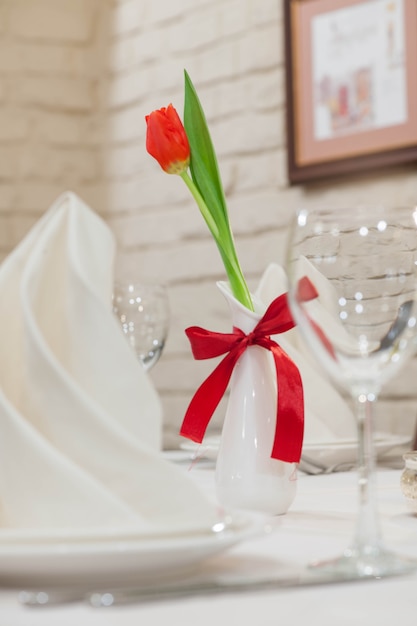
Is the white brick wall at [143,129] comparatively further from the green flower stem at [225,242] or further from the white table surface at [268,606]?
the white table surface at [268,606]

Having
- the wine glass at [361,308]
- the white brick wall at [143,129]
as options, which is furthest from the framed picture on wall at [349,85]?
the wine glass at [361,308]

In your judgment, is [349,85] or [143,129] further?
[143,129]

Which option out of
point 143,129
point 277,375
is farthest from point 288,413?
point 143,129

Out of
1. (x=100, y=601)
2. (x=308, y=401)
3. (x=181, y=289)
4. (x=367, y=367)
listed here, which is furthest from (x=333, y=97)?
(x=100, y=601)

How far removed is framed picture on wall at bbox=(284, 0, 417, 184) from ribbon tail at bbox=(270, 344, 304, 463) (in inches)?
52.7

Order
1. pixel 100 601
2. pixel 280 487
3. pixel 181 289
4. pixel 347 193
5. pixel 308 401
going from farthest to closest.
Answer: pixel 181 289 < pixel 347 193 < pixel 308 401 < pixel 280 487 < pixel 100 601

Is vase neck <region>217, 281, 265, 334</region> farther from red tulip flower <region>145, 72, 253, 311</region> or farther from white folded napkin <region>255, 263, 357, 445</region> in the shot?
white folded napkin <region>255, 263, 357, 445</region>

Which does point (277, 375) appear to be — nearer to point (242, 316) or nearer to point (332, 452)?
point (242, 316)

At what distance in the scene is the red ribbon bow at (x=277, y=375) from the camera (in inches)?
28.5

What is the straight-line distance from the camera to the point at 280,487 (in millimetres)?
722

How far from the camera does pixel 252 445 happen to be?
73 cm

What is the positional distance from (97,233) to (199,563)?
0.20 m

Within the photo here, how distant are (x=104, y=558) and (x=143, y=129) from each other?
234cm

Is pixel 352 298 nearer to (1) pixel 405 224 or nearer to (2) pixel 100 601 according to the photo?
(1) pixel 405 224
